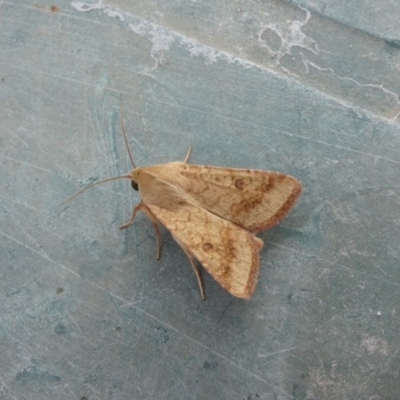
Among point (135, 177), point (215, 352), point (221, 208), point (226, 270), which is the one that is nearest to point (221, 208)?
point (221, 208)

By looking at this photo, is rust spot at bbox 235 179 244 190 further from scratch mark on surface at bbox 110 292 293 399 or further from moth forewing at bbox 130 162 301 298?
scratch mark on surface at bbox 110 292 293 399

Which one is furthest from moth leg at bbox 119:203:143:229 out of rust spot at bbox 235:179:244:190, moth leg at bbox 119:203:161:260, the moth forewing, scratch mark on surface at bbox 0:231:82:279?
rust spot at bbox 235:179:244:190

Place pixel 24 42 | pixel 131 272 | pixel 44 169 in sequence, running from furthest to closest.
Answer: pixel 24 42 → pixel 44 169 → pixel 131 272

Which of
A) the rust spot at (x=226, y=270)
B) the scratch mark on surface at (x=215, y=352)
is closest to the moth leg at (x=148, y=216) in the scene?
the scratch mark on surface at (x=215, y=352)

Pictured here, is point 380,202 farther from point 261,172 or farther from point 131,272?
point 131,272

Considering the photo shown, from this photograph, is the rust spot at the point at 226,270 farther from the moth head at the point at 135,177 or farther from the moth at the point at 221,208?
the moth head at the point at 135,177

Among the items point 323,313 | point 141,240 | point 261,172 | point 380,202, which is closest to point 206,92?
point 261,172

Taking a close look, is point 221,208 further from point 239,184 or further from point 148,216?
point 148,216
